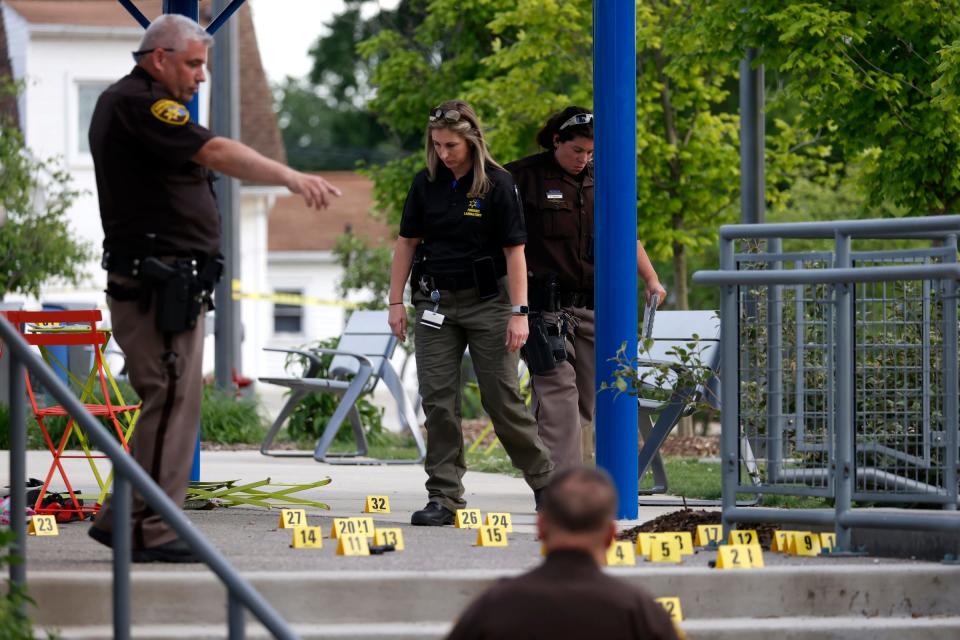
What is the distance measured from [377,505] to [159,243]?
2.58m

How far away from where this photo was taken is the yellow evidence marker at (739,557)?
20.6 ft

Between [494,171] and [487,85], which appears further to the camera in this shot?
[487,85]

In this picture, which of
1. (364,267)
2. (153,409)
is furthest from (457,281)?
(364,267)

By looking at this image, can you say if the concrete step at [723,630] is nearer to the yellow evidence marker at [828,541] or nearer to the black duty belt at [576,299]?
the yellow evidence marker at [828,541]

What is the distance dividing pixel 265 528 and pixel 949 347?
3060mm

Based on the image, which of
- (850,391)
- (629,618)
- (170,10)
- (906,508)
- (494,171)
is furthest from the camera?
(170,10)

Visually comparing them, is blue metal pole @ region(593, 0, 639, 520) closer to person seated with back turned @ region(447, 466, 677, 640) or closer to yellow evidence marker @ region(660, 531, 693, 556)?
yellow evidence marker @ region(660, 531, 693, 556)

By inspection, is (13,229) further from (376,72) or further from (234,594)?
(234,594)

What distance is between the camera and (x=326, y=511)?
838 centimetres

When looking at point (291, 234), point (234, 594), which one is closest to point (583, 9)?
point (234, 594)

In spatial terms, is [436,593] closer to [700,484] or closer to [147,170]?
[147,170]

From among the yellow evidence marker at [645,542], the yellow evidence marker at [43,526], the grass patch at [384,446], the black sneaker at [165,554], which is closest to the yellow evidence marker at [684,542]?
the yellow evidence marker at [645,542]

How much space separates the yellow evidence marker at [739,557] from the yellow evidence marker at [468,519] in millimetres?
1661

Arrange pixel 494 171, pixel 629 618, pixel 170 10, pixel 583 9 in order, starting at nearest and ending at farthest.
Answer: pixel 629 618
pixel 494 171
pixel 170 10
pixel 583 9
